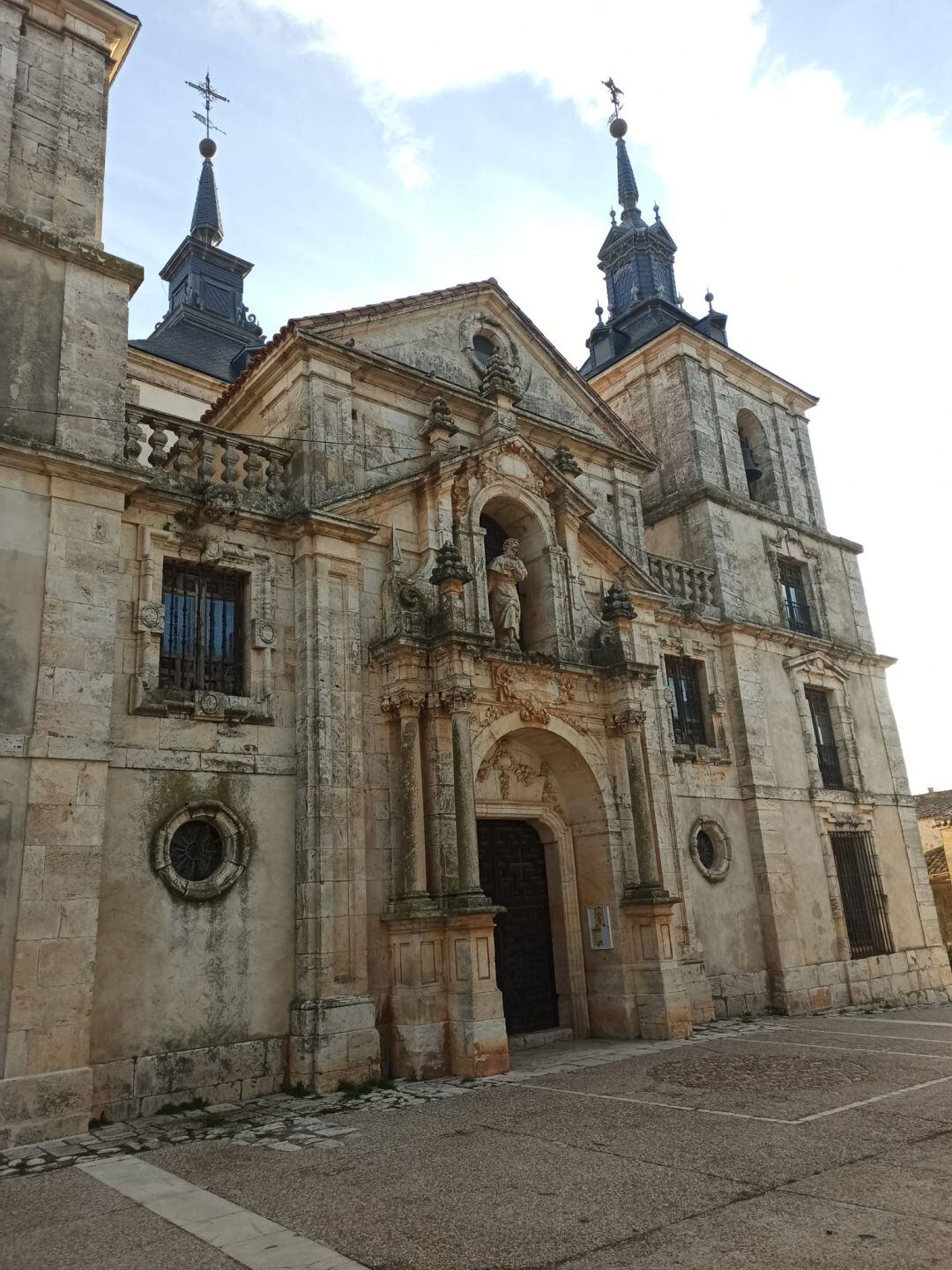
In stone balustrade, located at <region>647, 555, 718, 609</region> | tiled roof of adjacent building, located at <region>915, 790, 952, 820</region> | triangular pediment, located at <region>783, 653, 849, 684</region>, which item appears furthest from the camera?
tiled roof of adjacent building, located at <region>915, 790, 952, 820</region>

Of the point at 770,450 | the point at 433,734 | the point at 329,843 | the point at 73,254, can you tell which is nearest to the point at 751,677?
the point at 770,450

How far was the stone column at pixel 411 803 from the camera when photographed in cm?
974

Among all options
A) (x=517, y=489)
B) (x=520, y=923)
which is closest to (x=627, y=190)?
(x=517, y=489)

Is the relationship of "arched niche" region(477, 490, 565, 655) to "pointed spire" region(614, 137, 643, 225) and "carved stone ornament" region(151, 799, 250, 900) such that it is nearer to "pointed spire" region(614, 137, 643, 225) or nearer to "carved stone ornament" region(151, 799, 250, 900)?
"carved stone ornament" region(151, 799, 250, 900)

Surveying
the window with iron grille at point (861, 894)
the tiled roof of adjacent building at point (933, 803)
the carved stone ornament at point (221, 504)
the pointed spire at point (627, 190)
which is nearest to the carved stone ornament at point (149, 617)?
the carved stone ornament at point (221, 504)

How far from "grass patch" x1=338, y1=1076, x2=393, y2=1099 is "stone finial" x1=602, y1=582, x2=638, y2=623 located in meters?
6.54

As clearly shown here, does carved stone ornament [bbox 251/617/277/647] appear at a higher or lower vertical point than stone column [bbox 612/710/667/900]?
higher

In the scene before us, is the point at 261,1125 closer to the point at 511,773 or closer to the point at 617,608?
the point at 511,773

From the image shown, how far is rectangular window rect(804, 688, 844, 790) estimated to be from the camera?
16.5 metres

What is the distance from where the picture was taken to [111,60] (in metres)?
10.7

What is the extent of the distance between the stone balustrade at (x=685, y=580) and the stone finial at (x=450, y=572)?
5.03m

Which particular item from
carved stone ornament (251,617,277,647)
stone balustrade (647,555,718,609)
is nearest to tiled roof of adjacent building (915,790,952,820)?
stone balustrade (647,555,718,609)

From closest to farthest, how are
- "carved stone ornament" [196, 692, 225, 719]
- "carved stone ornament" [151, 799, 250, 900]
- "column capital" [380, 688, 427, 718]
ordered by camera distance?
"carved stone ornament" [151, 799, 250, 900]
"carved stone ornament" [196, 692, 225, 719]
"column capital" [380, 688, 427, 718]

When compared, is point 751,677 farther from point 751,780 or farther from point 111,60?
point 111,60
